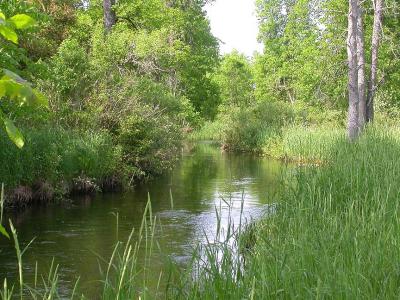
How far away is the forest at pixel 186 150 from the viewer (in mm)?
3693

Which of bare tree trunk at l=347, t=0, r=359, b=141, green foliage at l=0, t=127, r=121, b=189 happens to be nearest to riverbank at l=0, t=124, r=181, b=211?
green foliage at l=0, t=127, r=121, b=189

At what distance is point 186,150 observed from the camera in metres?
31.9

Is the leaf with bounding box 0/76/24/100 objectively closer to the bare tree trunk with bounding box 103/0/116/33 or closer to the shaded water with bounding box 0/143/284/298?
the shaded water with bounding box 0/143/284/298

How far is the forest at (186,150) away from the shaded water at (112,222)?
20cm

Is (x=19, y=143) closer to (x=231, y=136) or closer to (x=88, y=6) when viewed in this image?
(x=88, y=6)

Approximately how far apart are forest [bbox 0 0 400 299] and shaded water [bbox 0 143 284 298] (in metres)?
0.20

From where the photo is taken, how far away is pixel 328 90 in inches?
1150

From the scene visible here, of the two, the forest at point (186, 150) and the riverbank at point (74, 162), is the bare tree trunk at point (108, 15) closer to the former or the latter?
the forest at point (186, 150)

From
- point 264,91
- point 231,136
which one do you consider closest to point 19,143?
point 231,136

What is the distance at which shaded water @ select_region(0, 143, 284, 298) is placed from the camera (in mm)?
7793

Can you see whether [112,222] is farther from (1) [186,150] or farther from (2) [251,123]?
(1) [186,150]

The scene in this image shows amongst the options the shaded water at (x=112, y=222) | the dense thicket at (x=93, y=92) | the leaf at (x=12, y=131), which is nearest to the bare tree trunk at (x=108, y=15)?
the dense thicket at (x=93, y=92)

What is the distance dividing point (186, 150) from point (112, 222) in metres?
21.1

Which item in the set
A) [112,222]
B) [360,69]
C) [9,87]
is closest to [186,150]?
[360,69]
